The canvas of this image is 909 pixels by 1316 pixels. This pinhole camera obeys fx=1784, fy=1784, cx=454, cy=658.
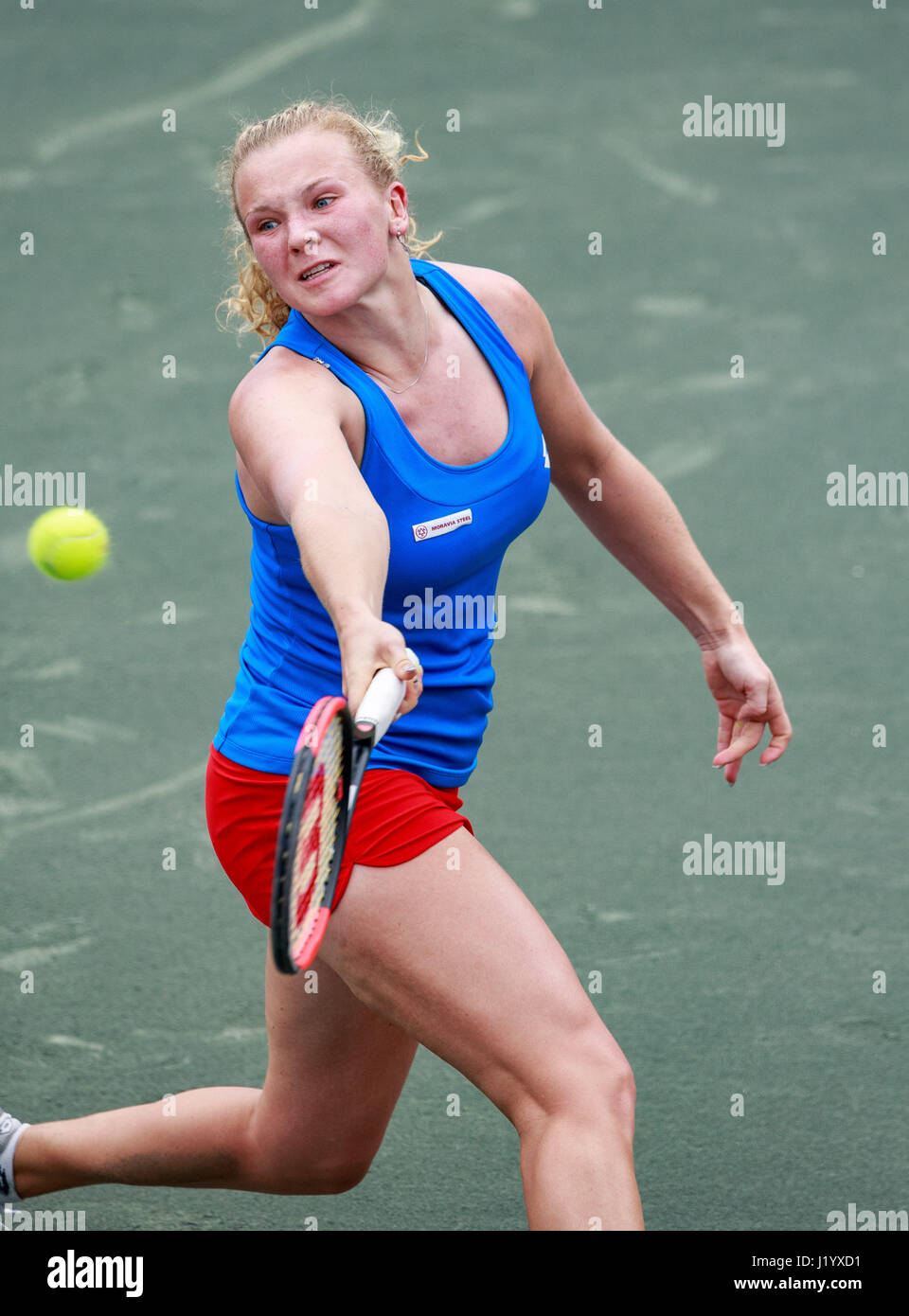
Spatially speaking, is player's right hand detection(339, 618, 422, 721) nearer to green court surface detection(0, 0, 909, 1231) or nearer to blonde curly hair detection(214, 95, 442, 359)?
blonde curly hair detection(214, 95, 442, 359)

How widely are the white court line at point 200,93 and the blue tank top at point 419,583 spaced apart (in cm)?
651

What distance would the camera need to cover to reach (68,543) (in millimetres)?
4969

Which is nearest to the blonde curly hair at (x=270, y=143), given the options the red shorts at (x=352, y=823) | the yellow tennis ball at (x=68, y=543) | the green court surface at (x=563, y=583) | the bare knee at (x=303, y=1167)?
the red shorts at (x=352, y=823)

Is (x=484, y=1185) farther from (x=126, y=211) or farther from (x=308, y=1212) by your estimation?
(x=126, y=211)

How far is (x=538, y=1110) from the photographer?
2.37m

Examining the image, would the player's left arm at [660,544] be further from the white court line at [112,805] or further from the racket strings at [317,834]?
the white court line at [112,805]

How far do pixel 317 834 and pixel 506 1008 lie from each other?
38 cm

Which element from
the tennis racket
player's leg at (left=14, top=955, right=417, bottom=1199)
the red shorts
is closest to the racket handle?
the tennis racket

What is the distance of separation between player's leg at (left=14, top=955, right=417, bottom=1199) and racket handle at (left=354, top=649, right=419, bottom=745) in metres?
0.72

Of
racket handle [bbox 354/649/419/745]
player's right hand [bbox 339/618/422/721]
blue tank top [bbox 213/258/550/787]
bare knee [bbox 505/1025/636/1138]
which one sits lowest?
bare knee [bbox 505/1025/636/1138]

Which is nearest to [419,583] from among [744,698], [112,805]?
[744,698]

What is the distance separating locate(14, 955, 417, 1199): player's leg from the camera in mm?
2801
